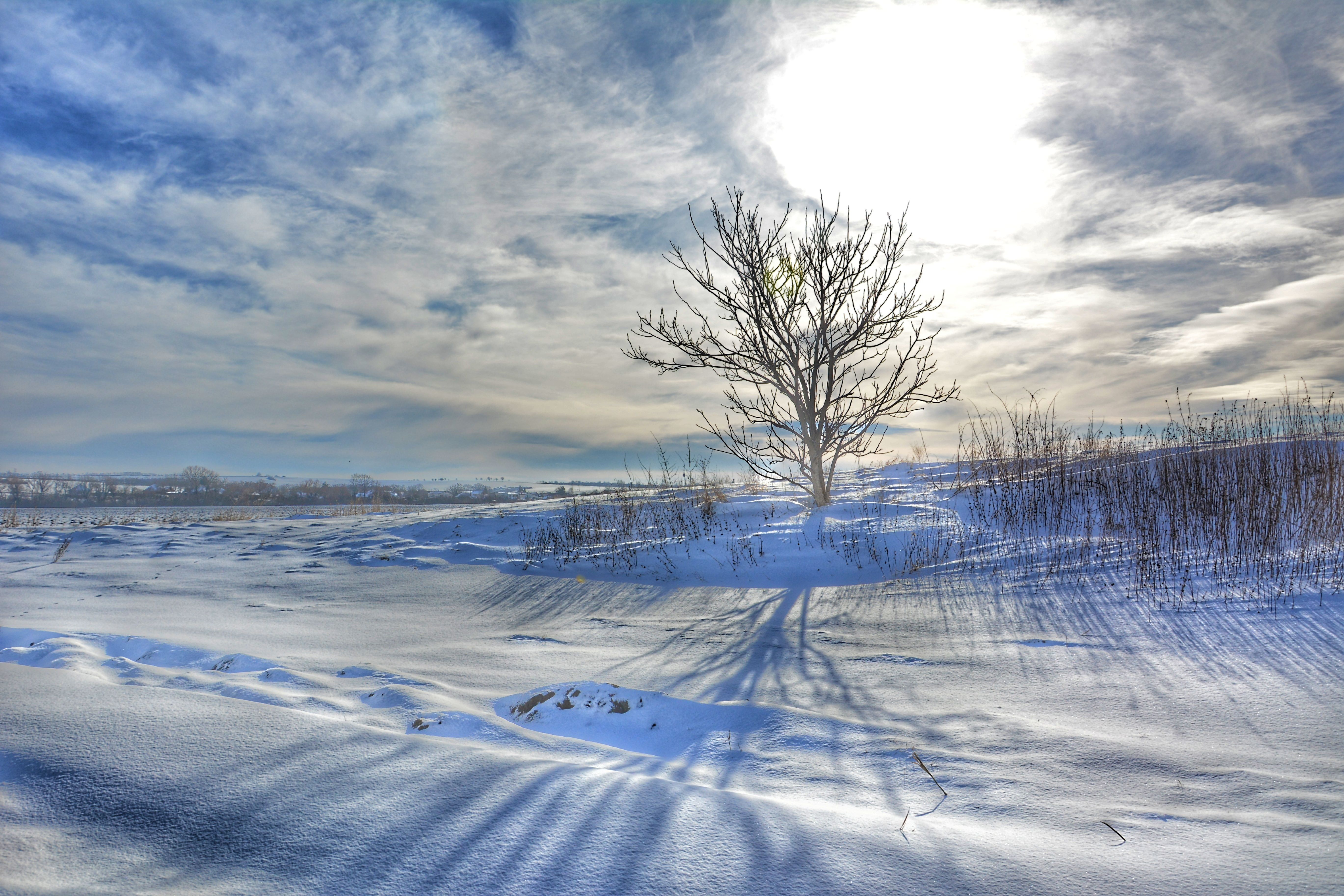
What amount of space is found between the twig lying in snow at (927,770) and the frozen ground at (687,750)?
0.06 ft

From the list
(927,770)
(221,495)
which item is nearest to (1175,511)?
(927,770)

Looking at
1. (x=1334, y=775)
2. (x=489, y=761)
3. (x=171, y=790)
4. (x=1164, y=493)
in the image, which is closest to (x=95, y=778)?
(x=171, y=790)

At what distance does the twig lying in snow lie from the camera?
67.9 inches

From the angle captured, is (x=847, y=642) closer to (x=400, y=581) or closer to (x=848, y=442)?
(x=400, y=581)

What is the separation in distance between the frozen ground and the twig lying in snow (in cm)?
2

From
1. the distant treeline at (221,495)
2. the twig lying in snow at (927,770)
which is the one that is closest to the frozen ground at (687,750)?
the twig lying in snow at (927,770)

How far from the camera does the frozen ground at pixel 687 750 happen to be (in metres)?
1.29

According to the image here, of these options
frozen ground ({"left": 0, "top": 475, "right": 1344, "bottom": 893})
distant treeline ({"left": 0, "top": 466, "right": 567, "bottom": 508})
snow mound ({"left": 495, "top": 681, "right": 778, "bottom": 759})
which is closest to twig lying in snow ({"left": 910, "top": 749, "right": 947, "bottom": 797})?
frozen ground ({"left": 0, "top": 475, "right": 1344, "bottom": 893})

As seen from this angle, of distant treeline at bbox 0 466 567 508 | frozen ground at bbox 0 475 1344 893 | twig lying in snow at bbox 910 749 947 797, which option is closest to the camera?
frozen ground at bbox 0 475 1344 893

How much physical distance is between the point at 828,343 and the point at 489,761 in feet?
24.8

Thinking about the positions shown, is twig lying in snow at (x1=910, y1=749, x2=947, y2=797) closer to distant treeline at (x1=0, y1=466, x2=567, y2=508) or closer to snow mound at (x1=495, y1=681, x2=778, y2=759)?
snow mound at (x1=495, y1=681, x2=778, y2=759)

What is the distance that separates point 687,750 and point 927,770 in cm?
78

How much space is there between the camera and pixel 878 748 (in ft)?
6.73

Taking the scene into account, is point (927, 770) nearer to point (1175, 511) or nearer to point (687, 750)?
point (687, 750)
